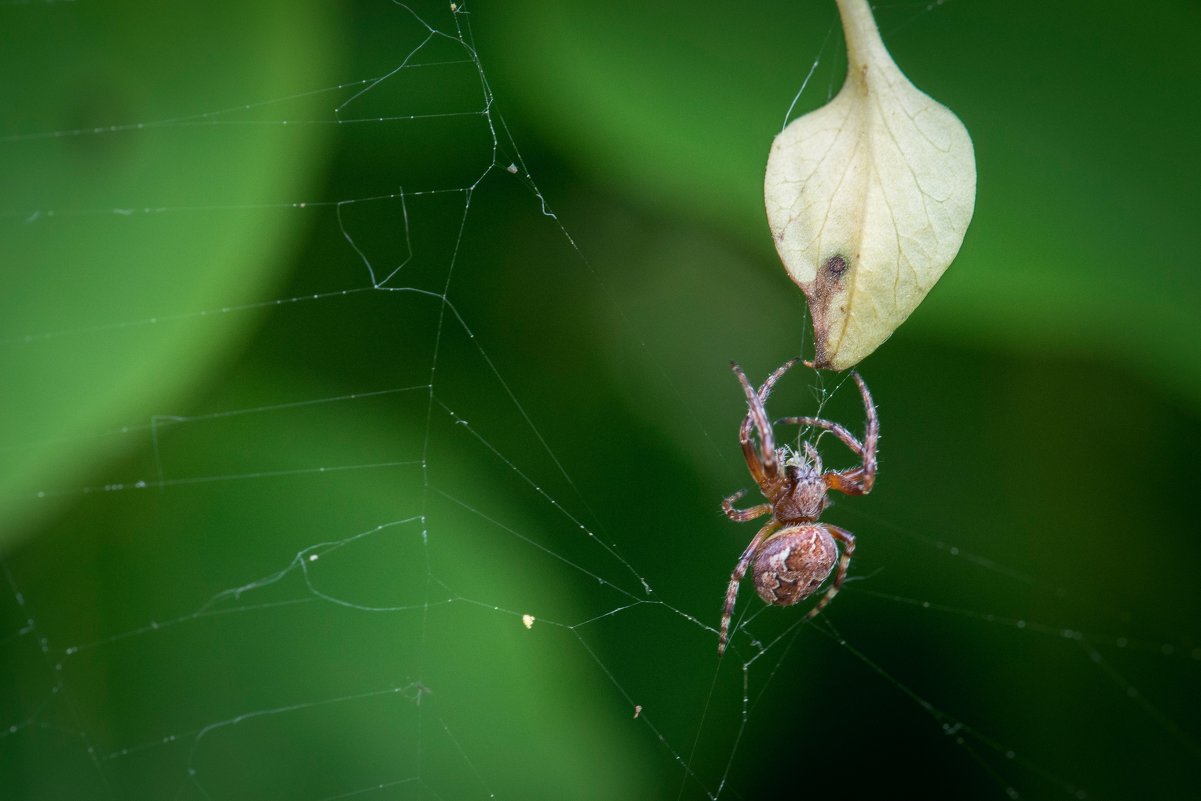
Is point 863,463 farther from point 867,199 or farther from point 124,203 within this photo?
point 124,203

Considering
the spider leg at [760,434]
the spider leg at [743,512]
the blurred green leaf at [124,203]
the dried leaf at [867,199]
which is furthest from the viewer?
the spider leg at [743,512]

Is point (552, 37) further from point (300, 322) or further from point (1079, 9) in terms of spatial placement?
point (1079, 9)

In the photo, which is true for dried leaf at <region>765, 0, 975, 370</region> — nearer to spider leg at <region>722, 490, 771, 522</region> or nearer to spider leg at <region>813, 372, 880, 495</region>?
spider leg at <region>813, 372, 880, 495</region>

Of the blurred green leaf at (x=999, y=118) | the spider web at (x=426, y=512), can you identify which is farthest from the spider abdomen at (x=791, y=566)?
the blurred green leaf at (x=999, y=118)

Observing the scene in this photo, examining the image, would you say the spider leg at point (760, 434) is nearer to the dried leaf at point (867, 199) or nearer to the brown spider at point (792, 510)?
the brown spider at point (792, 510)

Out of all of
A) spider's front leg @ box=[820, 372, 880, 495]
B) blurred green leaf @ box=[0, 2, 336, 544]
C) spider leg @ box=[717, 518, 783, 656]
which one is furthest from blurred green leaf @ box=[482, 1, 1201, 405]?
spider leg @ box=[717, 518, 783, 656]

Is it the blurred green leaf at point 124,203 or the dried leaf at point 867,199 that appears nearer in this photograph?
the dried leaf at point 867,199
